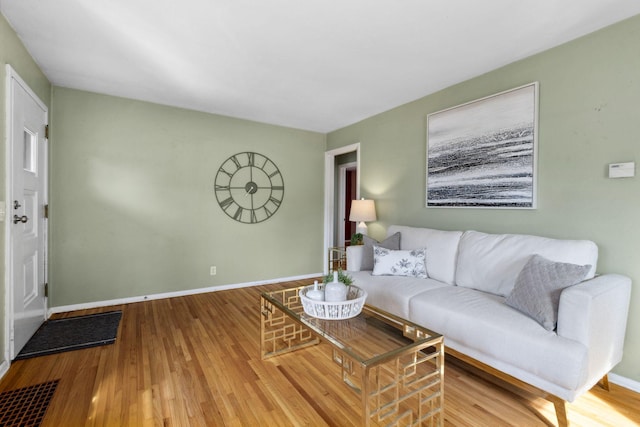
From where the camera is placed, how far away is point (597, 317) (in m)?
1.52

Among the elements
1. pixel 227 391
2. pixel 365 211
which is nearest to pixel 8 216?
pixel 227 391

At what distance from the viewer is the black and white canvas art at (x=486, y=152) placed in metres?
2.36

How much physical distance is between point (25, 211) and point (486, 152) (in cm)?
385

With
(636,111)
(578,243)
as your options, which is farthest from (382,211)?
(636,111)

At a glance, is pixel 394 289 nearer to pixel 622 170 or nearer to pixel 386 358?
pixel 386 358

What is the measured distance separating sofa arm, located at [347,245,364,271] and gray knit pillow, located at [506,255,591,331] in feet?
4.46

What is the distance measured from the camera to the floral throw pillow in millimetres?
2660

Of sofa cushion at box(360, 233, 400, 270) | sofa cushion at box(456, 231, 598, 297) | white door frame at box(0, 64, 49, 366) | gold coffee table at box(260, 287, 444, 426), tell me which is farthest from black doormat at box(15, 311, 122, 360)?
sofa cushion at box(456, 231, 598, 297)

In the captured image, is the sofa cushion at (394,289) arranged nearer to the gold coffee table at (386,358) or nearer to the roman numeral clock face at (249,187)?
the gold coffee table at (386,358)

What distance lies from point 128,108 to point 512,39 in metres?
3.72

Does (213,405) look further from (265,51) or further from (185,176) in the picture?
(185,176)

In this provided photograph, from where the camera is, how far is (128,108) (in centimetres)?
333

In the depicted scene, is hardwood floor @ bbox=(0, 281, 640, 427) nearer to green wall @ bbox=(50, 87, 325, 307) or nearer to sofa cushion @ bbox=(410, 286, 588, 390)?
sofa cushion @ bbox=(410, 286, 588, 390)

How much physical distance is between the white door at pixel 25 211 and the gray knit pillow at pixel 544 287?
3.30m
